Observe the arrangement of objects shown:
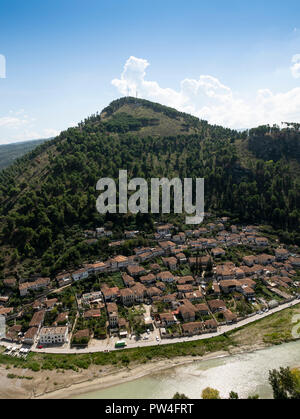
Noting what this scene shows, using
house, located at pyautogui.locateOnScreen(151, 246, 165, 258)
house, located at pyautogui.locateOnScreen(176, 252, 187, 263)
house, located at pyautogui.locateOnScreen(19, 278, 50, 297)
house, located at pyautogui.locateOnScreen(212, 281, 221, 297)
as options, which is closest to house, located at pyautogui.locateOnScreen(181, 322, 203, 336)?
house, located at pyautogui.locateOnScreen(212, 281, 221, 297)

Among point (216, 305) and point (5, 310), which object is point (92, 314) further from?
point (216, 305)

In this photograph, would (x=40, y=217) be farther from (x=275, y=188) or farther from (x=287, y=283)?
(x=275, y=188)

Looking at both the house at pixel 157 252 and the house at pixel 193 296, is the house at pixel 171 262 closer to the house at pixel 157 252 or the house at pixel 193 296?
the house at pixel 157 252

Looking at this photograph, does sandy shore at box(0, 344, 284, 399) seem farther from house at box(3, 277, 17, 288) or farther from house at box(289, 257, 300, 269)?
house at box(289, 257, 300, 269)

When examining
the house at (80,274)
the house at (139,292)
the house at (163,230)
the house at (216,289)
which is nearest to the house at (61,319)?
the house at (80,274)

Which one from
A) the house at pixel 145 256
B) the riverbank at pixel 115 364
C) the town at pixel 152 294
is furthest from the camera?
the house at pixel 145 256

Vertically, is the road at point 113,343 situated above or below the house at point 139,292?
below
